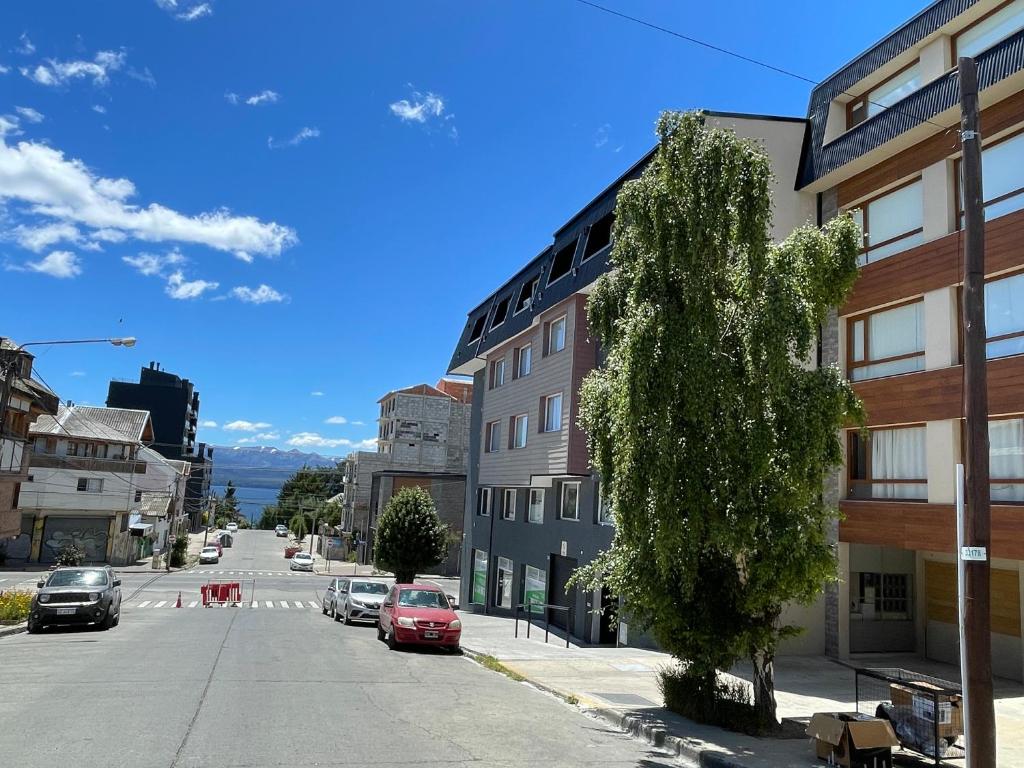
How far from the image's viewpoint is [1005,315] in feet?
44.6

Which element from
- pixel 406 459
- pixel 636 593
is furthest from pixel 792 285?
pixel 406 459

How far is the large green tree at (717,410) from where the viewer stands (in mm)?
9828

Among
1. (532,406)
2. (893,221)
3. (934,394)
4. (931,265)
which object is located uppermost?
(893,221)

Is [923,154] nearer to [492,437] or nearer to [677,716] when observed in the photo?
[677,716]

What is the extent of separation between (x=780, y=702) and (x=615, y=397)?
6300 mm

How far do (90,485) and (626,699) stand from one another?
188 ft

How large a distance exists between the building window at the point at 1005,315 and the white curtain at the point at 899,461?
244 cm

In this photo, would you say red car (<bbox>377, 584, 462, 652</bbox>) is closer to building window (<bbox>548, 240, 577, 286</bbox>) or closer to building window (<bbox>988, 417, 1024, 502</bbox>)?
building window (<bbox>548, 240, 577, 286</bbox>)

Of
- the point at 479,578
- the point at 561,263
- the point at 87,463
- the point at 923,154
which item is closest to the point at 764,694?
the point at 923,154

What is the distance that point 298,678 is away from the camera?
12.9 meters

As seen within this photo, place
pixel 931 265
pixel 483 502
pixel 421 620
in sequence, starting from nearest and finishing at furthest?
pixel 931 265 < pixel 421 620 < pixel 483 502

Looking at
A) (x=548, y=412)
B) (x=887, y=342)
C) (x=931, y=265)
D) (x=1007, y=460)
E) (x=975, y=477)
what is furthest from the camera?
(x=548, y=412)

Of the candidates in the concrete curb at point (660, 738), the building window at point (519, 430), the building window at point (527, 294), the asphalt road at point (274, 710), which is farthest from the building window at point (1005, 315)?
the building window at point (519, 430)

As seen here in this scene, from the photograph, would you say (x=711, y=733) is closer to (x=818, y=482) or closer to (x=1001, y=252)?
(x=818, y=482)
